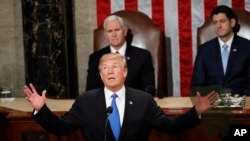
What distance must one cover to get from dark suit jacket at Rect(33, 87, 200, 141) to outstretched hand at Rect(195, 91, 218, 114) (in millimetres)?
42

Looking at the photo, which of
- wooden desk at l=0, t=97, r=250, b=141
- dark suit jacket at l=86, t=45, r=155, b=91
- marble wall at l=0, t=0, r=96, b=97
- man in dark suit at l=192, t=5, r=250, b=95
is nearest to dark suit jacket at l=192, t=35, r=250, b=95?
man in dark suit at l=192, t=5, r=250, b=95

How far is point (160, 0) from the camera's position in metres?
6.67

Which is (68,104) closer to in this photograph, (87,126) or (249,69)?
(87,126)

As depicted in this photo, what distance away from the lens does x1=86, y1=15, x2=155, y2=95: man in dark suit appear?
5.72 meters

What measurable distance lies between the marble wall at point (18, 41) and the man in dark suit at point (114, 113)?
299cm

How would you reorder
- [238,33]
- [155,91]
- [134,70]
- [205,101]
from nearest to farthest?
[205,101] < [155,91] < [134,70] < [238,33]

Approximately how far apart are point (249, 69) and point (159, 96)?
1.01m

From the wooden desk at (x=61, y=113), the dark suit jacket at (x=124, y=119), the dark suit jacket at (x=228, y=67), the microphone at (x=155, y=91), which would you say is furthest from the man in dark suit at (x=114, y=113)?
the dark suit jacket at (x=228, y=67)

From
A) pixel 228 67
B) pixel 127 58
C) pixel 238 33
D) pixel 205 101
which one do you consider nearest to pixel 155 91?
pixel 127 58

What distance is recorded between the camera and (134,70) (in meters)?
5.79

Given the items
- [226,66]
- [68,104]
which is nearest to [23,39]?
[68,104]

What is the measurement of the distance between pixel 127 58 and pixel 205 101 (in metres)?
2.21

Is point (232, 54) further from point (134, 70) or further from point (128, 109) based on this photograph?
point (128, 109)

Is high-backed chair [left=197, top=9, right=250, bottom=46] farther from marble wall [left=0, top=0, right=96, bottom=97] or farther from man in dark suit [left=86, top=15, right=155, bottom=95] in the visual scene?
marble wall [left=0, top=0, right=96, bottom=97]
